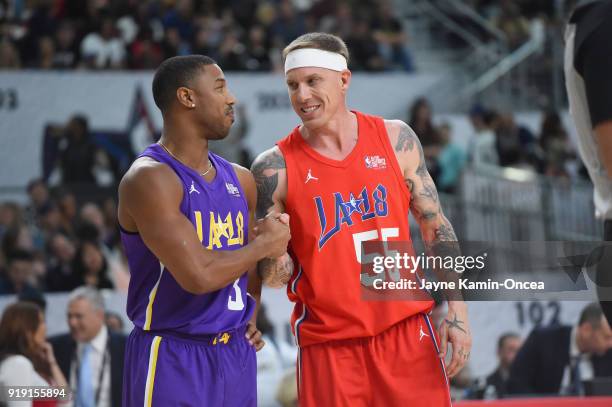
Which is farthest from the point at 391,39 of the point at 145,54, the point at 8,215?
the point at 8,215

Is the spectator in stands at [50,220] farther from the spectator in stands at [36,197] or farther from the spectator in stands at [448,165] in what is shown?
the spectator in stands at [448,165]

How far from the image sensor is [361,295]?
14.1 ft

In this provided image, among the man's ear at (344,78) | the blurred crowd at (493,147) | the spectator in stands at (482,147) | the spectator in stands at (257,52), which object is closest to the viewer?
the man's ear at (344,78)

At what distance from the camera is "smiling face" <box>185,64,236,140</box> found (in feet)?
13.3

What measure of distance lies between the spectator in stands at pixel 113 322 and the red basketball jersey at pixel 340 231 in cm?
303

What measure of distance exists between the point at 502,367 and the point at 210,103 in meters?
4.14

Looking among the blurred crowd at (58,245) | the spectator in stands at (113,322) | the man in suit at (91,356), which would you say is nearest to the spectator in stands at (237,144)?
the blurred crowd at (58,245)

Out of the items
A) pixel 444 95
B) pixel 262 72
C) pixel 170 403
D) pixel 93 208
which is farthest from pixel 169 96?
pixel 444 95

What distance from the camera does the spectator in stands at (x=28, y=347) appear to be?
6.22 meters

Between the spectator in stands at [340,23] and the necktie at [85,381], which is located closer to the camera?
the necktie at [85,381]

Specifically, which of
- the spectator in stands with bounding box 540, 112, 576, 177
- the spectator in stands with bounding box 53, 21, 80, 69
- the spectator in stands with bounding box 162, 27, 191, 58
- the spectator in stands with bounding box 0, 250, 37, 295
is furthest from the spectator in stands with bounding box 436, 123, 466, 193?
the spectator in stands with bounding box 0, 250, 37, 295

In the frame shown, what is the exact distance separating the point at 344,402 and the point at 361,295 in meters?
0.47

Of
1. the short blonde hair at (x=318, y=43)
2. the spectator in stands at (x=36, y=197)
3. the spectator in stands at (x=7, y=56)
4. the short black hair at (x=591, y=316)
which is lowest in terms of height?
the short black hair at (x=591, y=316)

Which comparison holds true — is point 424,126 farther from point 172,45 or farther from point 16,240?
point 16,240
